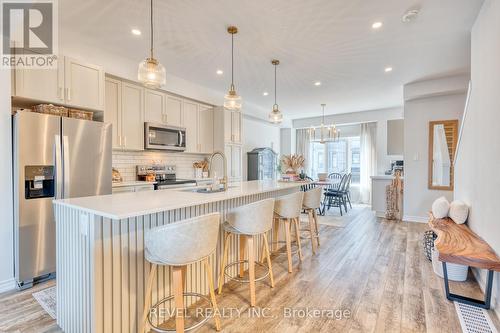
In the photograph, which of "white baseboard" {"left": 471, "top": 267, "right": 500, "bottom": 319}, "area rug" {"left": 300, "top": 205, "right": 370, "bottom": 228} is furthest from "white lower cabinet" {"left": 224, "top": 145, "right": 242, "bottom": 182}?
"white baseboard" {"left": 471, "top": 267, "right": 500, "bottom": 319}

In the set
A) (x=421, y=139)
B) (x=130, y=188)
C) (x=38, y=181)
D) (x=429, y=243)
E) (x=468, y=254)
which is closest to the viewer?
(x=468, y=254)

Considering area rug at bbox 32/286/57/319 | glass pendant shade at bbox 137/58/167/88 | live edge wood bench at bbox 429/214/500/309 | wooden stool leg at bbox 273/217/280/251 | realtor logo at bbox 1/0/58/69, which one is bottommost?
A: area rug at bbox 32/286/57/319

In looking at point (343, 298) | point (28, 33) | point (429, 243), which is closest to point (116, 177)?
point (28, 33)

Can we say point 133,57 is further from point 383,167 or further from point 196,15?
point 383,167

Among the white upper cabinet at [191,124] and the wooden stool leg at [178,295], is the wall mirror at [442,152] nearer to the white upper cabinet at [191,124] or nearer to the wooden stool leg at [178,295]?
the white upper cabinet at [191,124]

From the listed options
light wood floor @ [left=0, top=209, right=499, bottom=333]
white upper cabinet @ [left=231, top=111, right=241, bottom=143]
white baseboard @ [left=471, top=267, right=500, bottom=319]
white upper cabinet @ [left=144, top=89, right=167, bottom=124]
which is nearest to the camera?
light wood floor @ [left=0, top=209, right=499, bottom=333]

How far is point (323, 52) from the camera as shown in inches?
140

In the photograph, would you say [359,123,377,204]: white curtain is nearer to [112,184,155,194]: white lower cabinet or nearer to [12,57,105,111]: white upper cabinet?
[112,184,155,194]: white lower cabinet

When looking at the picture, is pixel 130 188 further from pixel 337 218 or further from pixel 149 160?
pixel 337 218

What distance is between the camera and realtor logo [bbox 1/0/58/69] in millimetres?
2512

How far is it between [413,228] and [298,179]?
2496 mm

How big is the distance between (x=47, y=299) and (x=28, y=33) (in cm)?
276

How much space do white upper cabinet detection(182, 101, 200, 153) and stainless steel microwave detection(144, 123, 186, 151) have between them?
193mm

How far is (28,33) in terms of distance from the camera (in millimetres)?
2746
